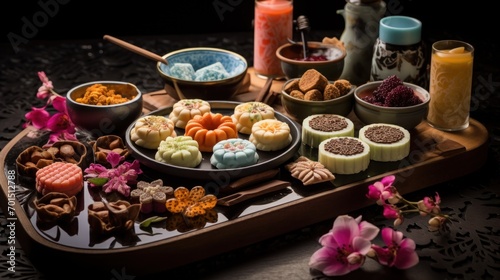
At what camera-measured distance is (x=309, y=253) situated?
2.11 metres

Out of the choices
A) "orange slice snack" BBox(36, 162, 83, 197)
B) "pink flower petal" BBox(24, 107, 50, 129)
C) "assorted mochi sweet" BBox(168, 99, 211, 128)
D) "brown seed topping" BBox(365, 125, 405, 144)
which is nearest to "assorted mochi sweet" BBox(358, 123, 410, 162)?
"brown seed topping" BBox(365, 125, 405, 144)

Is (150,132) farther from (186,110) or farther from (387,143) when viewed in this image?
(387,143)

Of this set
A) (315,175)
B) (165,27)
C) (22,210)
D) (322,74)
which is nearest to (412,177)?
(315,175)

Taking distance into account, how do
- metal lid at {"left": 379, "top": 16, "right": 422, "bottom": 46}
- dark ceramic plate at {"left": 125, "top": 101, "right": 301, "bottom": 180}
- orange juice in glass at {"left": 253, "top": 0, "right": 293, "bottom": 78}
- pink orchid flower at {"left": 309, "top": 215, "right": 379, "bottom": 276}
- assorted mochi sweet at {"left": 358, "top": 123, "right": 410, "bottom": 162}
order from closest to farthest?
pink orchid flower at {"left": 309, "top": 215, "right": 379, "bottom": 276}, dark ceramic plate at {"left": 125, "top": 101, "right": 301, "bottom": 180}, assorted mochi sweet at {"left": 358, "top": 123, "right": 410, "bottom": 162}, metal lid at {"left": 379, "top": 16, "right": 422, "bottom": 46}, orange juice in glass at {"left": 253, "top": 0, "right": 293, "bottom": 78}

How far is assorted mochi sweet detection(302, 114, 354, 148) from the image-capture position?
2.46m

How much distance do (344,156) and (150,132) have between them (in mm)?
550

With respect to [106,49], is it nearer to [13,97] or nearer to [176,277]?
[13,97]

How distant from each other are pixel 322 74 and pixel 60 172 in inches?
39.2

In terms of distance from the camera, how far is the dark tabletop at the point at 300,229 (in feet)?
6.73

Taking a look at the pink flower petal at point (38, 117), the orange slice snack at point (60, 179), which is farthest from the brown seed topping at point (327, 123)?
the pink flower petal at point (38, 117)

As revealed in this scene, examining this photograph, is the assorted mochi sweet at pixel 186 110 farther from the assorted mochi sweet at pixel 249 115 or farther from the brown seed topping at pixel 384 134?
the brown seed topping at pixel 384 134

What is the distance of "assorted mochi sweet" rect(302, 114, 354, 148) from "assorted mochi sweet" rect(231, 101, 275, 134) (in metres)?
0.12

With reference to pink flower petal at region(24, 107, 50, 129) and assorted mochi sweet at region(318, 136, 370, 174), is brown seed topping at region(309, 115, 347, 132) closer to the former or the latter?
assorted mochi sweet at region(318, 136, 370, 174)

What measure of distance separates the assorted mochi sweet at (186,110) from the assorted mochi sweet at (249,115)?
10cm
